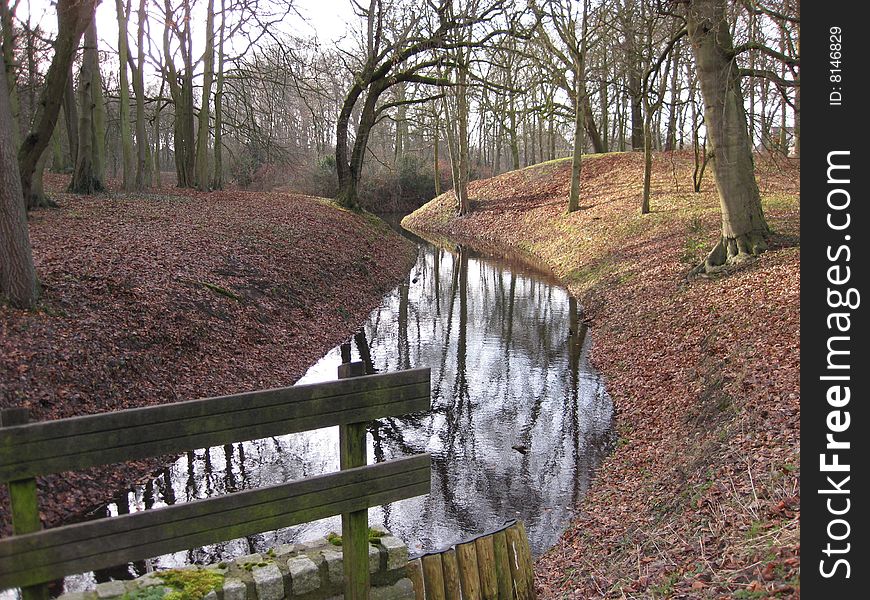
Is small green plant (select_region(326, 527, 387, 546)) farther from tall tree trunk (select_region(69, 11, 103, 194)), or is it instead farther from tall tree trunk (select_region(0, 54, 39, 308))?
tall tree trunk (select_region(69, 11, 103, 194))

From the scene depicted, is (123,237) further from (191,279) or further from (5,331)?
(5,331)

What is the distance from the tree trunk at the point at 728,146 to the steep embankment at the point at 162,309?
9348 mm

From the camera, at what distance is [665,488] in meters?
7.68

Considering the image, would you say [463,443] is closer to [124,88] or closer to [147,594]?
[147,594]

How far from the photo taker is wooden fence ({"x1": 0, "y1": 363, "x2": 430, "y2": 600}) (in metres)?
3.48

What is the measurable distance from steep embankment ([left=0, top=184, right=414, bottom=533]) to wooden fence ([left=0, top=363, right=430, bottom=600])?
4.21 m

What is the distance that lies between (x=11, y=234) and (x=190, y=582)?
7957 mm

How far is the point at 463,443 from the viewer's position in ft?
33.8

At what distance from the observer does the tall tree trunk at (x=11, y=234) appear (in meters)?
9.96

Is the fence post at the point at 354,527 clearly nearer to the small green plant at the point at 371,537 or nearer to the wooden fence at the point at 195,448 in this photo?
the wooden fence at the point at 195,448

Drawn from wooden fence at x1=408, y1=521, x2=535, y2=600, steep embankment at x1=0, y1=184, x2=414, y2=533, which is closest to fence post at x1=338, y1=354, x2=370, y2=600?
wooden fence at x1=408, y1=521, x2=535, y2=600

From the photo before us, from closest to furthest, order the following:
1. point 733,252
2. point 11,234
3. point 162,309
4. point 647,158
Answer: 1. point 11,234
2. point 162,309
3. point 733,252
4. point 647,158

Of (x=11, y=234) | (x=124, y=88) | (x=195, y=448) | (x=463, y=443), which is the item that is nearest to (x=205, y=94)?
(x=124, y=88)
